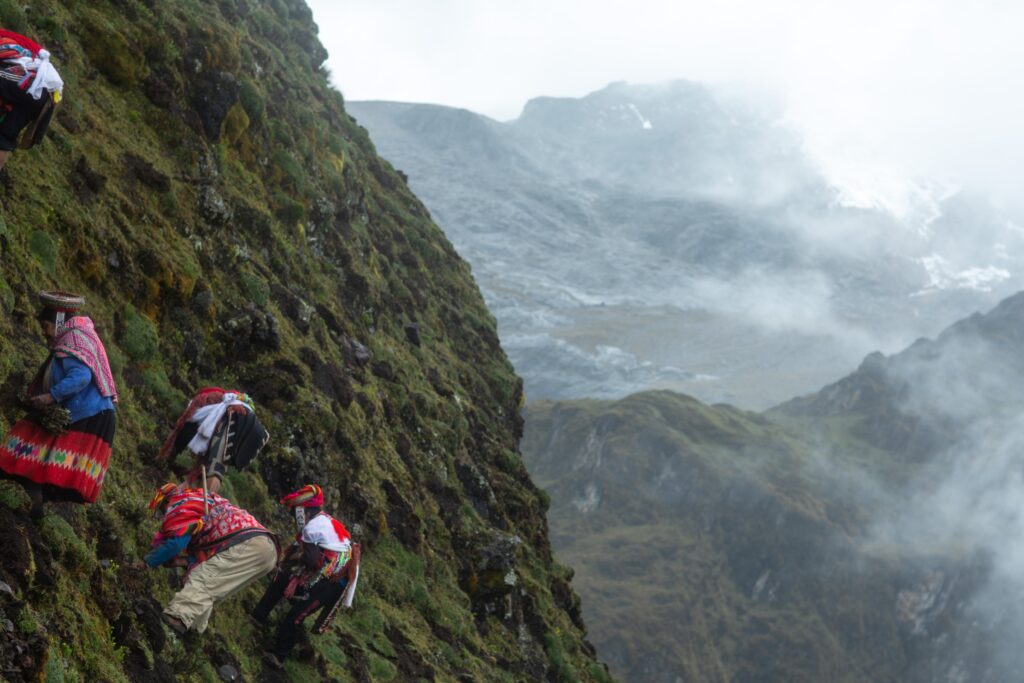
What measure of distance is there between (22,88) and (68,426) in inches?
154

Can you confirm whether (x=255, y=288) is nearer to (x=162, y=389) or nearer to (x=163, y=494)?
(x=162, y=389)

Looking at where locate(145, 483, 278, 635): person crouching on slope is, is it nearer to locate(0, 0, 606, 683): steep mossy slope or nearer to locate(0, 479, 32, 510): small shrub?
locate(0, 0, 606, 683): steep mossy slope

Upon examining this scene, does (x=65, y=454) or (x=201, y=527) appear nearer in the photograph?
(x=65, y=454)

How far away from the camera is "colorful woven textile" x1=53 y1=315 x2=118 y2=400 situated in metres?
10.1

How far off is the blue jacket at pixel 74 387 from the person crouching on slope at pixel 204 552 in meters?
1.98

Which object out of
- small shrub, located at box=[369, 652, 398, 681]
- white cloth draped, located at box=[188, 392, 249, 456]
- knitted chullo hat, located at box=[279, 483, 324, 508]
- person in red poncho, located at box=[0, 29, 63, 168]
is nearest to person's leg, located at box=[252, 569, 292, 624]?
knitted chullo hat, located at box=[279, 483, 324, 508]

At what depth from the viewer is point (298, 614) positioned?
13453 millimetres

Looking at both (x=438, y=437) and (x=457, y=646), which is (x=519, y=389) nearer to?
(x=438, y=437)

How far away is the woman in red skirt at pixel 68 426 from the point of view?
9.87m

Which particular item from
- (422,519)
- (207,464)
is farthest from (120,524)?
(422,519)

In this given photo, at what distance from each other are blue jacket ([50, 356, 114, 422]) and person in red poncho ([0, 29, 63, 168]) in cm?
304

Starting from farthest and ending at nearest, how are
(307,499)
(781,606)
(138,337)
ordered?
(781,606) → (138,337) → (307,499)

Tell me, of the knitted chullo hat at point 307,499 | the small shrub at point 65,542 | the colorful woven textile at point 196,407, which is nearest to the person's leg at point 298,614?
the knitted chullo hat at point 307,499

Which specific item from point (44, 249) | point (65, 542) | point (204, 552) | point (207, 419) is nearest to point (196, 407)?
point (207, 419)
